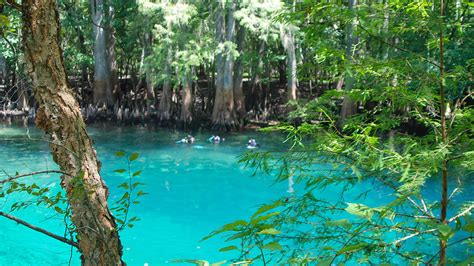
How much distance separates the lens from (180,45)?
642 inches

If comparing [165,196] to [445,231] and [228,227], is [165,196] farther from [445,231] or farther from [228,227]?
[445,231]

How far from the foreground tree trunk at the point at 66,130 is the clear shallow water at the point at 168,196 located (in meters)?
0.78

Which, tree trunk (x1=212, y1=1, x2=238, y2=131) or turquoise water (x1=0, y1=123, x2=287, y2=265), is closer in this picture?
turquoise water (x1=0, y1=123, x2=287, y2=265)

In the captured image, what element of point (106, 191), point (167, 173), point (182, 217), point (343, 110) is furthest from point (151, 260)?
point (343, 110)

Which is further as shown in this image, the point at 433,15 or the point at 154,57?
the point at 154,57

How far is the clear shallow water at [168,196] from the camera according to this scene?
7.07m

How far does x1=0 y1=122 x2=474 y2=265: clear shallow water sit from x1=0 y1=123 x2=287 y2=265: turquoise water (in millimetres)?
14

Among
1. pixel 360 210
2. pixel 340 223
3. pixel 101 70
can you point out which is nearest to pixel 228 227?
pixel 340 223

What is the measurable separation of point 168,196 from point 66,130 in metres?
8.16

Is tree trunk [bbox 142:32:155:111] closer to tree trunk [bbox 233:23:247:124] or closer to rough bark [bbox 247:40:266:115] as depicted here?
tree trunk [bbox 233:23:247:124]

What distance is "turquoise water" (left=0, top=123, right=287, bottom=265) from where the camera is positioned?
7.09 meters

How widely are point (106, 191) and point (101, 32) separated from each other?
66.0ft

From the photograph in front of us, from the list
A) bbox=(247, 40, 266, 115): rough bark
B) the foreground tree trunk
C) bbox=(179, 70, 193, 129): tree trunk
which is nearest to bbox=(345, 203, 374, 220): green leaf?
the foreground tree trunk

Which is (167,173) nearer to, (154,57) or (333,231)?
(154,57)
